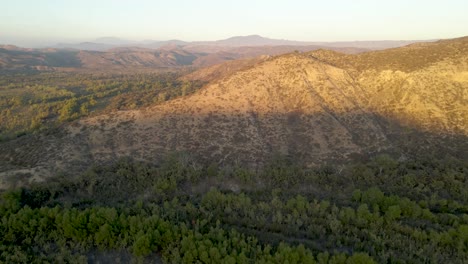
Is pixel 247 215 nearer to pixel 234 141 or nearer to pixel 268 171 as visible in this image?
pixel 268 171

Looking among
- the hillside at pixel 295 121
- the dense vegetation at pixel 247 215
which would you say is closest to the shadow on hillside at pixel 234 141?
the hillside at pixel 295 121

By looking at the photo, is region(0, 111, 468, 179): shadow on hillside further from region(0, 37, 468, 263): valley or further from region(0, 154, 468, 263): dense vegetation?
region(0, 154, 468, 263): dense vegetation

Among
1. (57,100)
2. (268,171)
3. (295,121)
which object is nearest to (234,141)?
(268,171)

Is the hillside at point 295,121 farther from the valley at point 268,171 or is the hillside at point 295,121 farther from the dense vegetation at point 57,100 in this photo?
the dense vegetation at point 57,100

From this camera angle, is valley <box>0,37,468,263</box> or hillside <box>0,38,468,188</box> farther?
hillside <box>0,38,468,188</box>

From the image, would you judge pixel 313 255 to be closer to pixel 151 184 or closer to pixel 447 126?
pixel 151 184

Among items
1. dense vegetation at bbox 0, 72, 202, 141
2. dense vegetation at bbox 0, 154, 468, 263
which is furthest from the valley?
dense vegetation at bbox 0, 72, 202, 141
